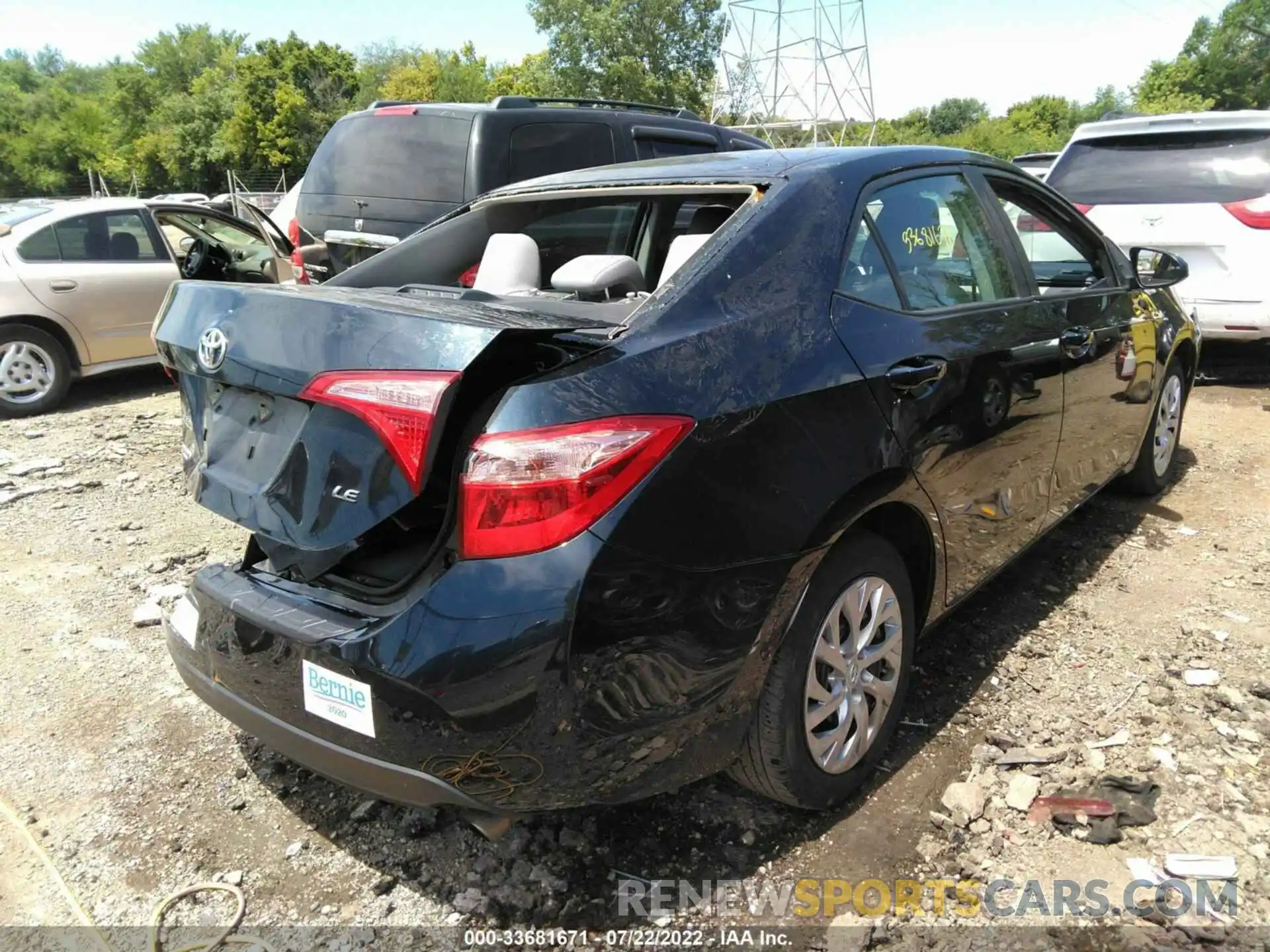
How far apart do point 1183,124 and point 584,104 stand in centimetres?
455

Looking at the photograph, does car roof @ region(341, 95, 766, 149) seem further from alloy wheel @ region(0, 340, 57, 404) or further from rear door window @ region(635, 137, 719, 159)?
alloy wheel @ region(0, 340, 57, 404)

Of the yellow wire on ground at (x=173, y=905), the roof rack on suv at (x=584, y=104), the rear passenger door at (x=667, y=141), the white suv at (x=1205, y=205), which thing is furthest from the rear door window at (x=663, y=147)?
the yellow wire on ground at (x=173, y=905)

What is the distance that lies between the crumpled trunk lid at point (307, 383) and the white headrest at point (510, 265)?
2.83 ft

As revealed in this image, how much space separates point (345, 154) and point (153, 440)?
2.42 meters

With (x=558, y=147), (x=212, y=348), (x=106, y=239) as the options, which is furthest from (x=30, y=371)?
(x=212, y=348)

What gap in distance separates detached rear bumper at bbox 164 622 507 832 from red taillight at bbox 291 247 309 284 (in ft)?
15.6

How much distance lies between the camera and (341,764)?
6.61 ft

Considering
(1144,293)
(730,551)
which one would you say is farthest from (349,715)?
(1144,293)

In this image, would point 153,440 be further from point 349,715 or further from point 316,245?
point 349,715

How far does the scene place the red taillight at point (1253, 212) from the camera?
6.30 meters

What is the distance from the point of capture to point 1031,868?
2.33m

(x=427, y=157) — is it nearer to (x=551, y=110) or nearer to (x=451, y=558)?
(x=551, y=110)

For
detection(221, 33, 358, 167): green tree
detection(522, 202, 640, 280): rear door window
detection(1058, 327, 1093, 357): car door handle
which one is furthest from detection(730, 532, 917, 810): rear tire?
detection(221, 33, 358, 167): green tree

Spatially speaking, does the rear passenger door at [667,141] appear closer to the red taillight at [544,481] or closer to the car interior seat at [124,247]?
the car interior seat at [124,247]
